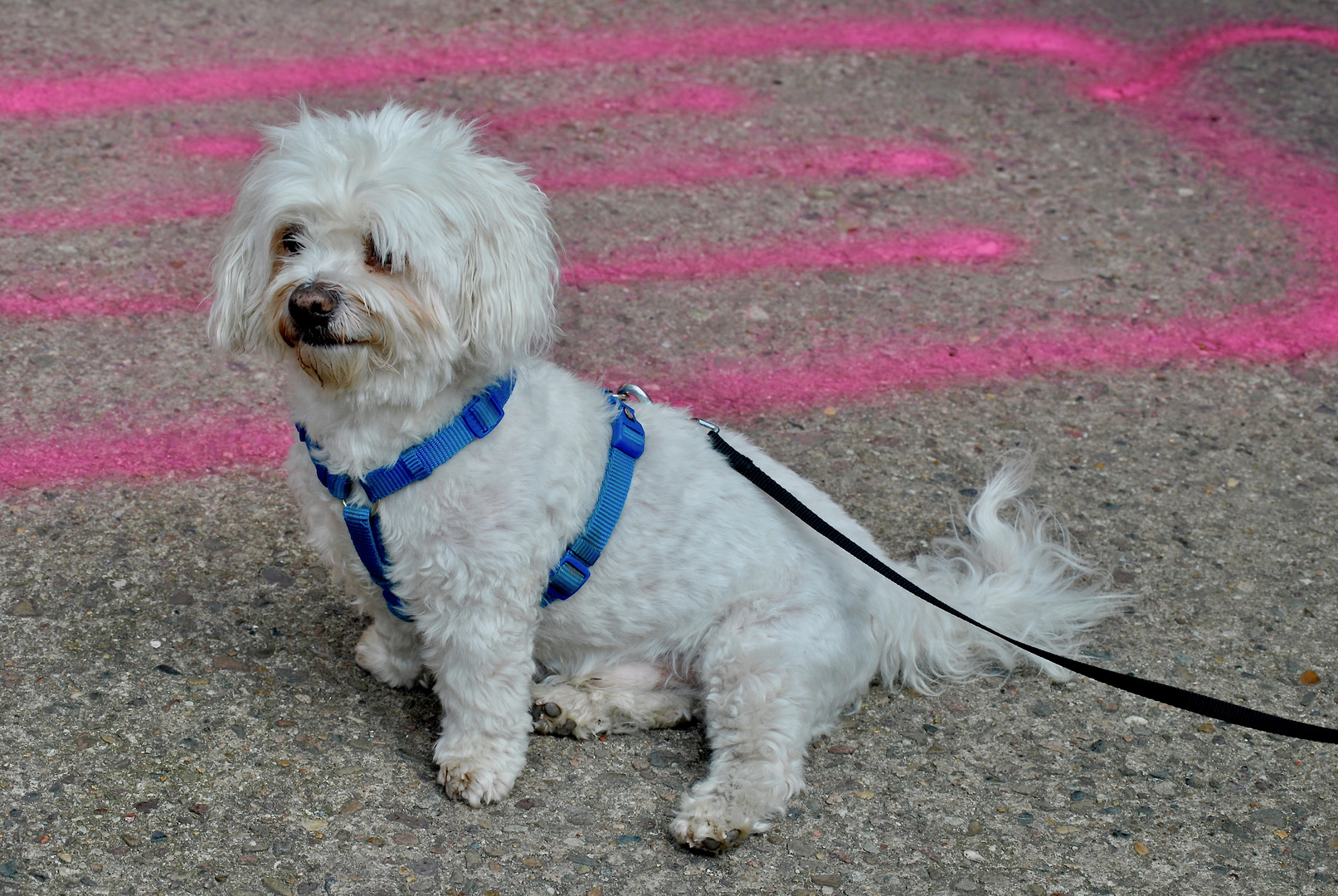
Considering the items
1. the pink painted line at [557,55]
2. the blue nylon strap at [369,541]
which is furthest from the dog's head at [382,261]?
the pink painted line at [557,55]

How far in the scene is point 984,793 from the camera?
2881 millimetres

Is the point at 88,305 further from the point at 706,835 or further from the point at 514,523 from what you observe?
the point at 706,835

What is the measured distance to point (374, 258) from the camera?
252 centimetres

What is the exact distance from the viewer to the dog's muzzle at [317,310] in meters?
2.44

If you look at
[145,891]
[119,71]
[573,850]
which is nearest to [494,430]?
[573,850]

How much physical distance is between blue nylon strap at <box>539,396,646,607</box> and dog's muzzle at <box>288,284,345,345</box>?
0.71 metres

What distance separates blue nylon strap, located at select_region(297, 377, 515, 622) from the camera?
8.55 ft

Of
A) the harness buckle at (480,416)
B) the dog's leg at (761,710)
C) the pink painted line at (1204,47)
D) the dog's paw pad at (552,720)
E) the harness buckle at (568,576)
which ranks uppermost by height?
the pink painted line at (1204,47)

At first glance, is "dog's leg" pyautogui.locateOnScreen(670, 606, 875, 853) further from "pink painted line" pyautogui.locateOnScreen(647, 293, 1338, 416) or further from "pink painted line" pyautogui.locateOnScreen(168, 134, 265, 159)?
"pink painted line" pyautogui.locateOnScreen(168, 134, 265, 159)

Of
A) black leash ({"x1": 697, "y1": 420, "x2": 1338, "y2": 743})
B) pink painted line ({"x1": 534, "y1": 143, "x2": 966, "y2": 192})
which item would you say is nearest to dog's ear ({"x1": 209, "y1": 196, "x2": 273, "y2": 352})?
black leash ({"x1": 697, "y1": 420, "x2": 1338, "y2": 743})

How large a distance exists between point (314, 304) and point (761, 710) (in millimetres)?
1344

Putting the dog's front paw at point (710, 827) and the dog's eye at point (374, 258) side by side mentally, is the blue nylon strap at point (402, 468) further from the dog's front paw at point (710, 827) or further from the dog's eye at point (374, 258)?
the dog's front paw at point (710, 827)

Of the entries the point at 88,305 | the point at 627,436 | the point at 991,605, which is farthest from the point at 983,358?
the point at 88,305

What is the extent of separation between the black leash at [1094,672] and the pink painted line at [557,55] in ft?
12.0
